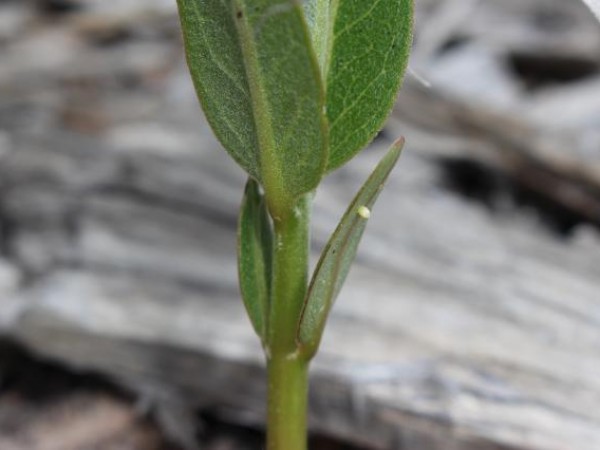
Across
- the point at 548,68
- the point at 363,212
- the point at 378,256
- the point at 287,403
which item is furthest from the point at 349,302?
the point at 548,68

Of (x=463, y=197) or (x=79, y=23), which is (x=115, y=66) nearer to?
(x=79, y=23)

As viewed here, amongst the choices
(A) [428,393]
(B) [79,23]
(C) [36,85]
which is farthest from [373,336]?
(B) [79,23]

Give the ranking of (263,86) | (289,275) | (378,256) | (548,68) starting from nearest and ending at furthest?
(263,86) < (289,275) < (378,256) < (548,68)

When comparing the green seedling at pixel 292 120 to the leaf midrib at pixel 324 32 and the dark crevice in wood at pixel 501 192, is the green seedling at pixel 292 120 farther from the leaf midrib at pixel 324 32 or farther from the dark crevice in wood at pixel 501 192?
the dark crevice in wood at pixel 501 192

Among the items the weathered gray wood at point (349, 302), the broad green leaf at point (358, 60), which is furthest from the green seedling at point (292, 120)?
the weathered gray wood at point (349, 302)

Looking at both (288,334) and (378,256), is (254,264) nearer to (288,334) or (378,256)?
(288,334)

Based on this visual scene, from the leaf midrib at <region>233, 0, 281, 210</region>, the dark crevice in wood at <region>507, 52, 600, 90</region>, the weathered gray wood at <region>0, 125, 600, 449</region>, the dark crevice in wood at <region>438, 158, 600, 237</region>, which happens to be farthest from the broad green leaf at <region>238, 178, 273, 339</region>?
the dark crevice in wood at <region>507, 52, 600, 90</region>
